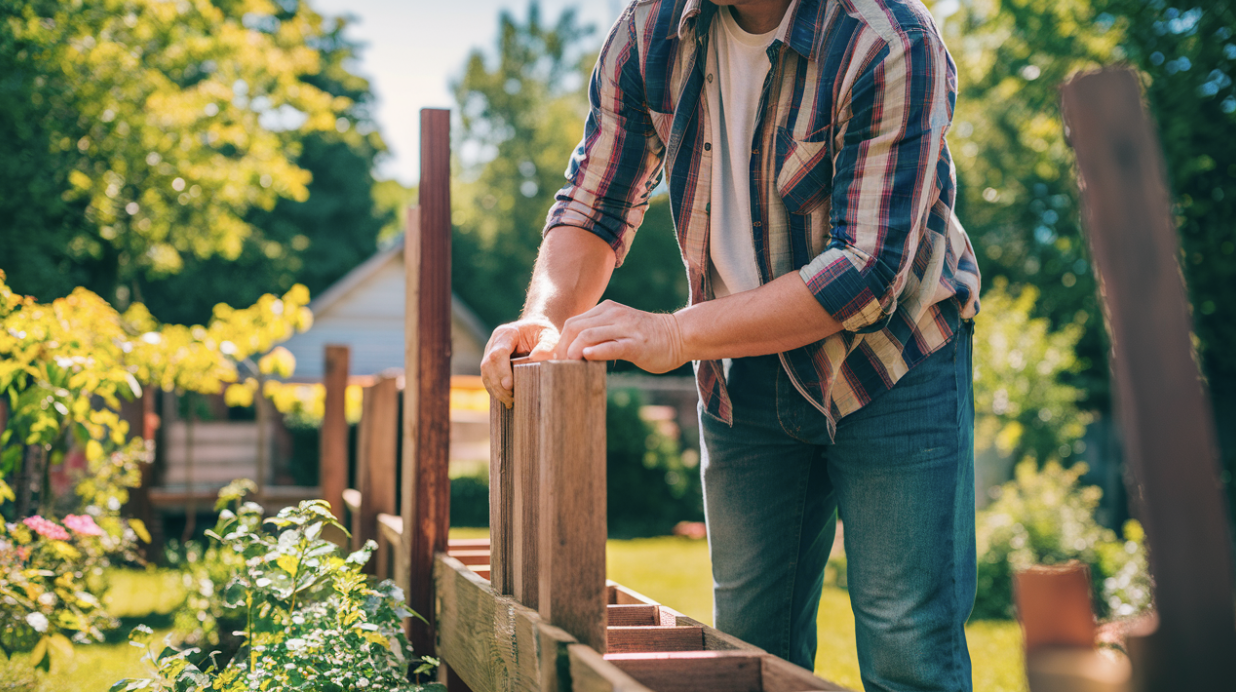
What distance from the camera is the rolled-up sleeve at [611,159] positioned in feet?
5.97

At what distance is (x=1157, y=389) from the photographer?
674mm

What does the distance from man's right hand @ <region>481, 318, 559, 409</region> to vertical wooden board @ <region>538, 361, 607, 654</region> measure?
0.83 feet

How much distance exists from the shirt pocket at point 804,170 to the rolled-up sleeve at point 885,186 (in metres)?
0.13

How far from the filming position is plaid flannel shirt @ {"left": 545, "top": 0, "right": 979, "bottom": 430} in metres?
1.38

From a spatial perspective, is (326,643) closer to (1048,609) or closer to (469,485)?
(1048,609)

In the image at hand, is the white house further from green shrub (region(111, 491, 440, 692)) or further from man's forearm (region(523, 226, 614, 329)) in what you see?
man's forearm (region(523, 226, 614, 329))

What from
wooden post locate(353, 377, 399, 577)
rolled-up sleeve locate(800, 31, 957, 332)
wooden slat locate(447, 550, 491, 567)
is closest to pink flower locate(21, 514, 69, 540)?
wooden post locate(353, 377, 399, 577)

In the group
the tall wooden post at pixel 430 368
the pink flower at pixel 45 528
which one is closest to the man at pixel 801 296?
the tall wooden post at pixel 430 368

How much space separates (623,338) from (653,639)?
1.73 feet

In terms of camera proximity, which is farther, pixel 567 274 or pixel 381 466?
pixel 381 466

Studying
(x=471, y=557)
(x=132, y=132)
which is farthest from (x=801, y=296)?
(x=132, y=132)

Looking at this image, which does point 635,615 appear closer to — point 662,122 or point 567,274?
point 567,274

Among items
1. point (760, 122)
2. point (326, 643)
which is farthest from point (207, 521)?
point (760, 122)

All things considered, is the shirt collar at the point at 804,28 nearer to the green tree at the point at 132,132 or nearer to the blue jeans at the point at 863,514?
the blue jeans at the point at 863,514
